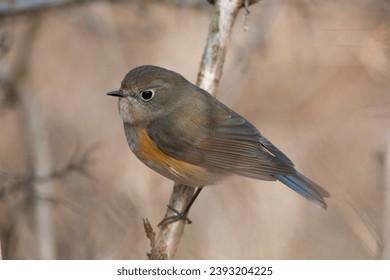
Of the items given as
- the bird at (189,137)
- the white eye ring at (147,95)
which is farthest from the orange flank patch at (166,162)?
the white eye ring at (147,95)

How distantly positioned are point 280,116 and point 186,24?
137 centimetres

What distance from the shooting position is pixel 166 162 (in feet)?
14.8

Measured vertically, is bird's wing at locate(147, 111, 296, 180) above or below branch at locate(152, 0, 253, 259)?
below

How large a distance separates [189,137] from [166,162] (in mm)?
265

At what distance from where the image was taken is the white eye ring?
→ 4.69m

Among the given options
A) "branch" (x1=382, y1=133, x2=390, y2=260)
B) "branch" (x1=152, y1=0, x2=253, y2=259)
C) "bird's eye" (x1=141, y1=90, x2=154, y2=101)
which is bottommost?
"branch" (x1=382, y1=133, x2=390, y2=260)

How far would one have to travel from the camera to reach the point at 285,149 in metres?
6.40

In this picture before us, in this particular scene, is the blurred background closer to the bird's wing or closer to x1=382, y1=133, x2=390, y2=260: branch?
x1=382, y1=133, x2=390, y2=260: branch

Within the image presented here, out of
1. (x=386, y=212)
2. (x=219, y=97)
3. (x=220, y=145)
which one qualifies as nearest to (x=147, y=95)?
(x=220, y=145)

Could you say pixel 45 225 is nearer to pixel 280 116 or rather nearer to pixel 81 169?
pixel 81 169

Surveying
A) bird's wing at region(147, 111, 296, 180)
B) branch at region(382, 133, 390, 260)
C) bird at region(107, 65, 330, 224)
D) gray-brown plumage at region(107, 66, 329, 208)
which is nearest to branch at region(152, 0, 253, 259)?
bird at region(107, 65, 330, 224)

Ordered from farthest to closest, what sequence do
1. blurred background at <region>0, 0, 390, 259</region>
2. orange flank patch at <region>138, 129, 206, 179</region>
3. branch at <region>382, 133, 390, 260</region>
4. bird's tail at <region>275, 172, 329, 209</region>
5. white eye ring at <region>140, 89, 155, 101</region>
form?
blurred background at <region>0, 0, 390, 259</region>, white eye ring at <region>140, 89, 155, 101</region>, orange flank patch at <region>138, 129, 206, 179</region>, bird's tail at <region>275, 172, 329, 209</region>, branch at <region>382, 133, 390, 260</region>

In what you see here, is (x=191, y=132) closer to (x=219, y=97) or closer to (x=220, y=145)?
(x=220, y=145)

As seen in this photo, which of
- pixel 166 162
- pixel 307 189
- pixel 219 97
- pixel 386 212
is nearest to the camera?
pixel 386 212
